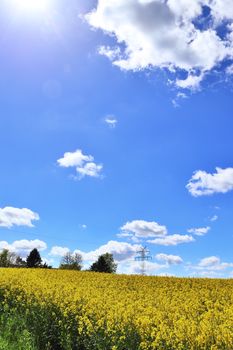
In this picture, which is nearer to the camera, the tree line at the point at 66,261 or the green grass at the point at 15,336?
the green grass at the point at 15,336

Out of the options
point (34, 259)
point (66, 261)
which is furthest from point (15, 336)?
point (66, 261)

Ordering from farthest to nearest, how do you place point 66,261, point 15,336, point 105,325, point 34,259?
point 66,261, point 34,259, point 15,336, point 105,325

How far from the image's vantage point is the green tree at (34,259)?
73.2m

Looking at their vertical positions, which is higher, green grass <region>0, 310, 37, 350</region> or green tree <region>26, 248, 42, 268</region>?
green tree <region>26, 248, 42, 268</region>

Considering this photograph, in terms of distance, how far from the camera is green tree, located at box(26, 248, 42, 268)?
A: 2884 inches

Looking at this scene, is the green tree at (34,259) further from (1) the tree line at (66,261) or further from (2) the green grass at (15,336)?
(2) the green grass at (15,336)

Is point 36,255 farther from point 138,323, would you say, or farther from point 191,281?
point 138,323

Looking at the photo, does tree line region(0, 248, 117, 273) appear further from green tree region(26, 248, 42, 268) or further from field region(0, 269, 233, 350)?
field region(0, 269, 233, 350)

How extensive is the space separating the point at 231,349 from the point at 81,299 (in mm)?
7287

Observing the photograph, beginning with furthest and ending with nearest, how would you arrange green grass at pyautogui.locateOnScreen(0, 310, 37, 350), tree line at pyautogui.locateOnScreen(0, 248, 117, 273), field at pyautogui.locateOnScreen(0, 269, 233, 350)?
tree line at pyautogui.locateOnScreen(0, 248, 117, 273) < green grass at pyautogui.locateOnScreen(0, 310, 37, 350) < field at pyautogui.locateOnScreen(0, 269, 233, 350)

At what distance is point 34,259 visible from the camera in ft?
242

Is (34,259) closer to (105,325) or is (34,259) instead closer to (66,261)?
(66,261)

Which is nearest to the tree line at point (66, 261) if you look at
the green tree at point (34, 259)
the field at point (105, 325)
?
the green tree at point (34, 259)

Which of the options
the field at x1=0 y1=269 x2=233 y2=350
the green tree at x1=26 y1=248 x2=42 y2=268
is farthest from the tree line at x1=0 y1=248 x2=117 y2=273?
the field at x1=0 y1=269 x2=233 y2=350
